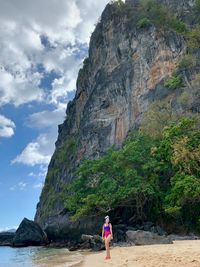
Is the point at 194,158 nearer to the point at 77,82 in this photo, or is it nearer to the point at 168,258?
the point at 168,258

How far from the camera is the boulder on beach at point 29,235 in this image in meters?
42.1

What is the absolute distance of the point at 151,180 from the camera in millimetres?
29609

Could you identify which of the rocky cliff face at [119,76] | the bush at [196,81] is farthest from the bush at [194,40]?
the bush at [196,81]

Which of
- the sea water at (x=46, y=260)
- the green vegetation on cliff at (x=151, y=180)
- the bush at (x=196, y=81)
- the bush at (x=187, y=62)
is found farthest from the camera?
the bush at (x=187, y=62)

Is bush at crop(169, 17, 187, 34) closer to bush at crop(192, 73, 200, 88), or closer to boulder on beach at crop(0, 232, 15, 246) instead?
bush at crop(192, 73, 200, 88)

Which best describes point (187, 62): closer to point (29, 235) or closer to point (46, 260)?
point (29, 235)

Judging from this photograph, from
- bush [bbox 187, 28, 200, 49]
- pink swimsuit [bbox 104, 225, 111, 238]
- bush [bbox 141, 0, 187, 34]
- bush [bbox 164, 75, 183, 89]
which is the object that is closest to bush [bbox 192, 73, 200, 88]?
bush [bbox 164, 75, 183, 89]

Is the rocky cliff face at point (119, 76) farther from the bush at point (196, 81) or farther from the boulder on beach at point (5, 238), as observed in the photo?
the boulder on beach at point (5, 238)

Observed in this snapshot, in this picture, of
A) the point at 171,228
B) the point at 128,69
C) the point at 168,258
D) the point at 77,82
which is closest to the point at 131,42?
the point at 128,69

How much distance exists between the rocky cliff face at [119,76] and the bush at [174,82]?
21.5 inches

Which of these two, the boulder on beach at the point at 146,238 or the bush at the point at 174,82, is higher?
the bush at the point at 174,82

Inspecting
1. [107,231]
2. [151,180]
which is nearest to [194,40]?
[151,180]

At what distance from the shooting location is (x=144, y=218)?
30484 millimetres

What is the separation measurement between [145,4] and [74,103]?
2134 centimetres
